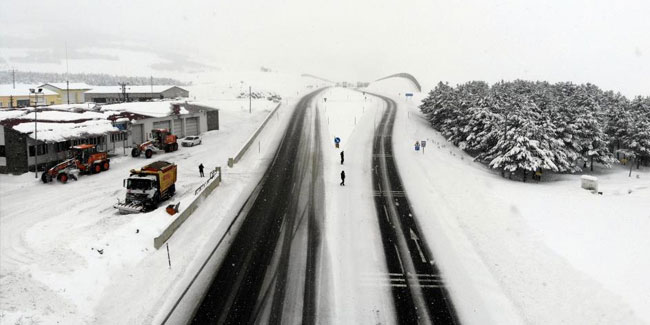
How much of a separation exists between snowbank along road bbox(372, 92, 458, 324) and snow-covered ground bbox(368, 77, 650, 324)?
627mm

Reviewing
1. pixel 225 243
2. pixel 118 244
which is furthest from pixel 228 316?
pixel 118 244

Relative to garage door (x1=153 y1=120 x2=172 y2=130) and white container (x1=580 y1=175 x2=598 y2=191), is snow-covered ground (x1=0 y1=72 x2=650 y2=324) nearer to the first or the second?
white container (x1=580 y1=175 x2=598 y2=191)

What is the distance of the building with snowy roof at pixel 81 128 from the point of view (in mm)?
34219

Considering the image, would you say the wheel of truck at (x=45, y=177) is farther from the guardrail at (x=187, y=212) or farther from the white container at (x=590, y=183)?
the white container at (x=590, y=183)

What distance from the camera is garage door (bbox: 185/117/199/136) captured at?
54.8m

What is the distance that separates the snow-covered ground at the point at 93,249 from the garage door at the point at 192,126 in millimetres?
20690

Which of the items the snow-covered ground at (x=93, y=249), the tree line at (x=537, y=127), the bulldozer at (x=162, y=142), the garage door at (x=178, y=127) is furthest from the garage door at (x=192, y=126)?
the tree line at (x=537, y=127)

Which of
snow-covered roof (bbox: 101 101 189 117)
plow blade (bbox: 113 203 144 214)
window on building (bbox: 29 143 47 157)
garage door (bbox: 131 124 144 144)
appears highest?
→ snow-covered roof (bbox: 101 101 189 117)

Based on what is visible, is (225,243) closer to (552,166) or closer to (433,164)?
(433,164)

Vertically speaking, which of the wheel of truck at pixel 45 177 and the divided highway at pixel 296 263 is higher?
the wheel of truck at pixel 45 177

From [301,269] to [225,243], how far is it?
16.0 ft

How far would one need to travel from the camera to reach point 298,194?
29281 millimetres

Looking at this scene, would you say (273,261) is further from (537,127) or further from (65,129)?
(537,127)

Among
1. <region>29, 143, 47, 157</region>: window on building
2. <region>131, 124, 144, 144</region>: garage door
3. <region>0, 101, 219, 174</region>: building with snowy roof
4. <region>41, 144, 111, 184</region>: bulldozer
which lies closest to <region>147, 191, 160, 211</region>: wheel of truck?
<region>41, 144, 111, 184</region>: bulldozer
